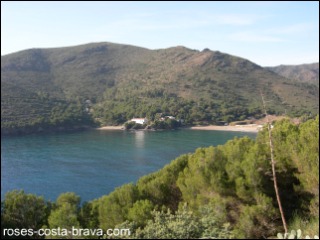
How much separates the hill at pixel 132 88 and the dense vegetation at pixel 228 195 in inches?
1404

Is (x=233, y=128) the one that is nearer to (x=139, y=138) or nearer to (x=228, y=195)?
(x=139, y=138)

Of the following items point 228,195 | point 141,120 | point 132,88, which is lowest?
point 228,195

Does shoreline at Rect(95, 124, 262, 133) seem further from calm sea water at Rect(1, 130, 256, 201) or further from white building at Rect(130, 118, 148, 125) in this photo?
white building at Rect(130, 118, 148, 125)

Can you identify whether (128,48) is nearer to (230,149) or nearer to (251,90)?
(251,90)

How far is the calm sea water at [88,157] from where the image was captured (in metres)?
29.2

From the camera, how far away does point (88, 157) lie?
133ft

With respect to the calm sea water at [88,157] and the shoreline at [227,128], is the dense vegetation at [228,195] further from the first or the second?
the shoreline at [227,128]

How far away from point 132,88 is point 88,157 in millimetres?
39436

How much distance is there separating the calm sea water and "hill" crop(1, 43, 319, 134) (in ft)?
16.1

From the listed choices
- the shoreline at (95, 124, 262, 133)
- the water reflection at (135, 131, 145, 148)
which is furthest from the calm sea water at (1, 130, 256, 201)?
the shoreline at (95, 124, 262, 133)

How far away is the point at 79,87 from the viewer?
83.4 meters

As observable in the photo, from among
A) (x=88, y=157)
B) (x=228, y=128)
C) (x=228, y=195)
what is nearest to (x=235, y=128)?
(x=228, y=128)

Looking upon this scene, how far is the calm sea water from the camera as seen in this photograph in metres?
29.2

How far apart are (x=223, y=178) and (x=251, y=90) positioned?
71.1 metres
